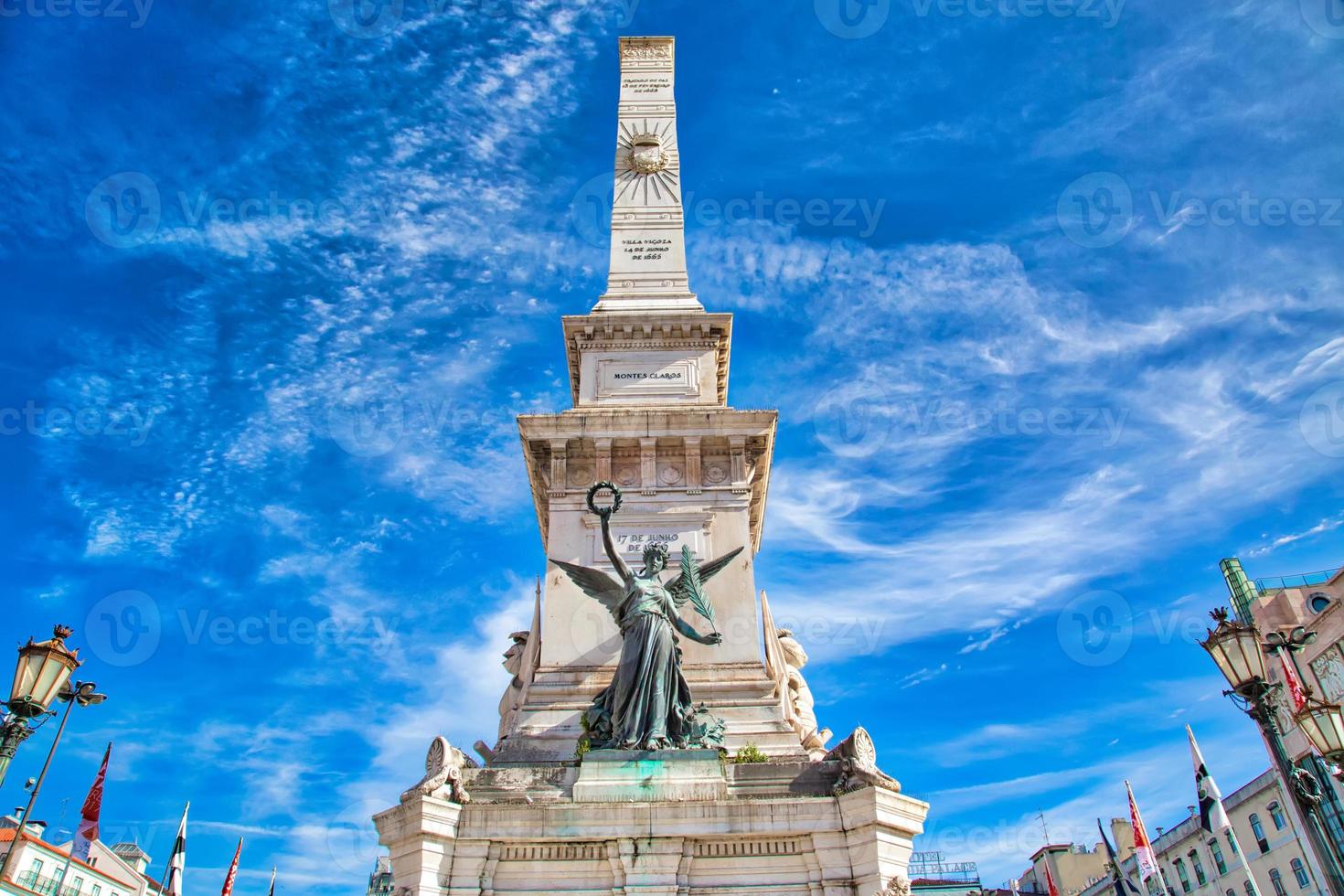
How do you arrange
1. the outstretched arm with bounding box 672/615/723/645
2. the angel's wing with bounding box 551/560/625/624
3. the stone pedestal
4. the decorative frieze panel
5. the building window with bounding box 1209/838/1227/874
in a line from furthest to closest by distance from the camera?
the building window with bounding box 1209/838/1227/874 < the angel's wing with bounding box 551/560/625/624 < the outstretched arm with bounding box 672/615/723/645 < the stone pedestal < the decorative frieze panel

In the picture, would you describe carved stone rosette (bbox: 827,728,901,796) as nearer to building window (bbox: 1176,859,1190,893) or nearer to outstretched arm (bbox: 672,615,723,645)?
outstretched arm (bbox: 672,615,723,645)

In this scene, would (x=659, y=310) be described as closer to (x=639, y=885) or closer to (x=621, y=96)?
(x=621, y=96)

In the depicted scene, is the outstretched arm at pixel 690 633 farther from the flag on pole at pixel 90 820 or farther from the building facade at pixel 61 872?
the building facade at pixel 61 872

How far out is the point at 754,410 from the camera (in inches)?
868

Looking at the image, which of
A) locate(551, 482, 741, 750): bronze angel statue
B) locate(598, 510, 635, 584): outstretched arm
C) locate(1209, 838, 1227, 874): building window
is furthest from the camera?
locate(1209, 838, 1227, 874): building window

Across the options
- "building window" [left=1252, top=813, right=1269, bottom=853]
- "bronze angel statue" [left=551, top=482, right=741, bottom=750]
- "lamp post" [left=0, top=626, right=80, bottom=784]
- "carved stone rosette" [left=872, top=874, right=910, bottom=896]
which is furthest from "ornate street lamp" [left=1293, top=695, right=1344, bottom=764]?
"building window" [left=1252, top=813, right=1269, bottom=853]

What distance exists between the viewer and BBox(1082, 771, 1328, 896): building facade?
138 feet

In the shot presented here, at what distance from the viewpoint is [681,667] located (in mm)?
18531

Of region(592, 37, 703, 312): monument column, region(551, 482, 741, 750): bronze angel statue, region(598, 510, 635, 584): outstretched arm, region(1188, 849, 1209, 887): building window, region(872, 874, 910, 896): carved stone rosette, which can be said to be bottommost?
region(872, 874, 910, 896): carved stone rosette

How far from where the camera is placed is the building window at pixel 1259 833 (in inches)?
1748

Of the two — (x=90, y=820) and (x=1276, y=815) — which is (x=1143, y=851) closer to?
(x=1276, y=815)

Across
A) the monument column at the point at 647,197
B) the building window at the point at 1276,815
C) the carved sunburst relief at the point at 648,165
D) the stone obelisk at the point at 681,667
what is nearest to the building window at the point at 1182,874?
the building window at the point at 1276,815

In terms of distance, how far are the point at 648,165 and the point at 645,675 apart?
16.8m

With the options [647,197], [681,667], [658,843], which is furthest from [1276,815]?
[658,843]
